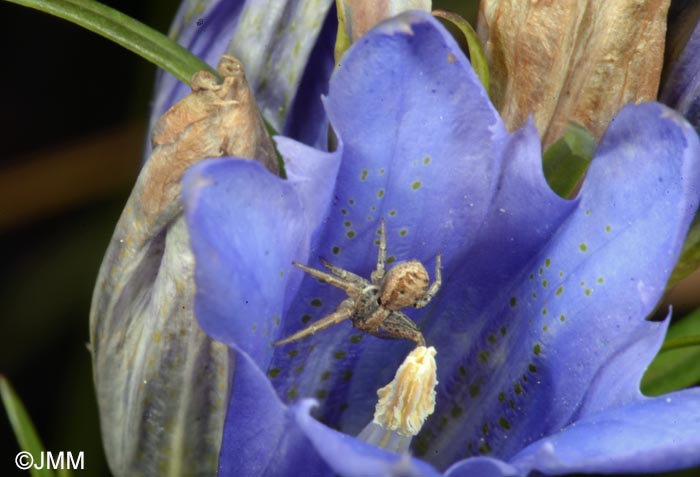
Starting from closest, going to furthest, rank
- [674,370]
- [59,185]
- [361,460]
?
1. [361,460]
2. [674,370]
3. [59,185]

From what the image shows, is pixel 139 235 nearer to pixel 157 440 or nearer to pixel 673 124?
pixel 157 440

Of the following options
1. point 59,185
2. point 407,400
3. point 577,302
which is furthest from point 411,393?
point 59,185

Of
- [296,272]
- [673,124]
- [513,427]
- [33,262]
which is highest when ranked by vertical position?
[673,124]

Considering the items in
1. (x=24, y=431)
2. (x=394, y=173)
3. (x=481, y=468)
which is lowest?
(x=24, y=431)

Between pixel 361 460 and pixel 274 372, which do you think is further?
pixel 274 372

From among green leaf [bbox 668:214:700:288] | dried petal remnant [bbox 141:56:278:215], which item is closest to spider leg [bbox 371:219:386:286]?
dried petal remnant [bbox 141:56:278:215]

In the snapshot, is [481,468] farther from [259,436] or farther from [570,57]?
[570,57]

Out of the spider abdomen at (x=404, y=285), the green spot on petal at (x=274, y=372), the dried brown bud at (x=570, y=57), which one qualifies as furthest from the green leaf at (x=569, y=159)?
the green spot on petal at (x=274, y=372)

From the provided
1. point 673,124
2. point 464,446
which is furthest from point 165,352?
point 673,124
